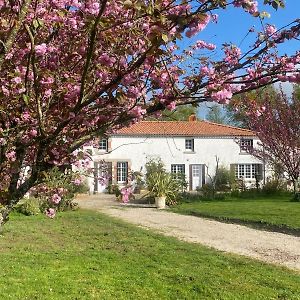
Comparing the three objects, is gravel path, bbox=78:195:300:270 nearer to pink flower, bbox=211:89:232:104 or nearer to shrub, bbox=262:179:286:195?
pink flower, bbox=211:89:232:104

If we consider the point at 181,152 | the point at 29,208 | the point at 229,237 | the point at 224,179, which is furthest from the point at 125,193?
the point at 181,152

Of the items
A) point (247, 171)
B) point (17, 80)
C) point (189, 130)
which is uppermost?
point (189, 130)

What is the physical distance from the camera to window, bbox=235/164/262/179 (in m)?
38.7

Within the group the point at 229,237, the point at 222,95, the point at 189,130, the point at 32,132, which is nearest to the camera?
the point at 222,95

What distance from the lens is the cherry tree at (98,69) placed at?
8.07 feet

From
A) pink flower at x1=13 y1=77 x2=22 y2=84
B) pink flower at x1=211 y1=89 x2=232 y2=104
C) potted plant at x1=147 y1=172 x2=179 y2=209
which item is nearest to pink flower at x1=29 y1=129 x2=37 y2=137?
pink flower at x1=13 y1=77 x2=22 y2=84

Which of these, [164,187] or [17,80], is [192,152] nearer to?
[164,187]

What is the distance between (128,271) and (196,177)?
30.1 metres

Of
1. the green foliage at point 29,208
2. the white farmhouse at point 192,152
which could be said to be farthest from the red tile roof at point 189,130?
the green foliage at point 29,208

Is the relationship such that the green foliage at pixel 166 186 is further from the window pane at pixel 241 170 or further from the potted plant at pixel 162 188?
the window pane at pixel 241 170

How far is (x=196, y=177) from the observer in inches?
1497

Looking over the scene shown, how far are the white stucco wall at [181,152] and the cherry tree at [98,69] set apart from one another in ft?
107

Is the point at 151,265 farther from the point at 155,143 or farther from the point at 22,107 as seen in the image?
the point at 155,143

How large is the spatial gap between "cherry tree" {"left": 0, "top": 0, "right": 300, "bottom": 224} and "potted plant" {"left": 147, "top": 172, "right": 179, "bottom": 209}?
19.1 metres
